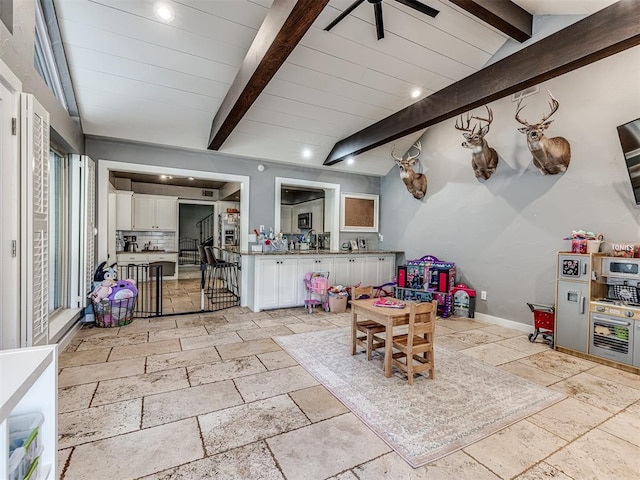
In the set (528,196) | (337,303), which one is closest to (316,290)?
(337,303)

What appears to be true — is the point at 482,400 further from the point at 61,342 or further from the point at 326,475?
the point at 61,342

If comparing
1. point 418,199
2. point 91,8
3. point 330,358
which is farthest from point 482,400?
point 91,8

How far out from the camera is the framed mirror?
650 centimetres

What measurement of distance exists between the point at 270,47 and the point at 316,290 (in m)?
3.71

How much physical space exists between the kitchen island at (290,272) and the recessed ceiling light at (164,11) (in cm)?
316

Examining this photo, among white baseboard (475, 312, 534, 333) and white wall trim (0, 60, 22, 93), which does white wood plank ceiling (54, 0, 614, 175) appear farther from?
white baseboard (475, 312, 534, 333)

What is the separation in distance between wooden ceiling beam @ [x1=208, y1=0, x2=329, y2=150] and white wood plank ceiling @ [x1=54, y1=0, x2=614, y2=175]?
0.47 m

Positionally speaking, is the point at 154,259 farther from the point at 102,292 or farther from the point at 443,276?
the point at 443,276

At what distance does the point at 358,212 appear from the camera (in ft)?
21.9

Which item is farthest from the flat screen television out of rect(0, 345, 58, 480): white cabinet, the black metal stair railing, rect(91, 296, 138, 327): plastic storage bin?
the black metal stair railing

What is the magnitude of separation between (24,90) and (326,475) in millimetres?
3254

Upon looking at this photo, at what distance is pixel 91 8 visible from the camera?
2.87m

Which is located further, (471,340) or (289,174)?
(289,174)

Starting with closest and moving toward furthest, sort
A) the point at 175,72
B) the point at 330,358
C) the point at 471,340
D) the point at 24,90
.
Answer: the point at 24,90, the point at 330,358, the point at 175,72, the point at 471,340
